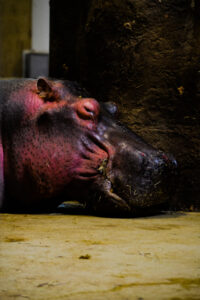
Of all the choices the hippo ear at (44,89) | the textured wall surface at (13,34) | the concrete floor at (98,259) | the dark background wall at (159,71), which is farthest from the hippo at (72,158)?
the textured wall surface at (13,34)

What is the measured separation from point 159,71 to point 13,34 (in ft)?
23.3

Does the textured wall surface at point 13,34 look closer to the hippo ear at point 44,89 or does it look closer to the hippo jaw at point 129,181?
the hippo ear at point 44,89

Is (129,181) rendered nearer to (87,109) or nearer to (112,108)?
(87,109)

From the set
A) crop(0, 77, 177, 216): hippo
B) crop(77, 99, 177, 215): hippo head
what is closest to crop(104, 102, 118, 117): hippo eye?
crop(0, 77, 177, 216): hippo

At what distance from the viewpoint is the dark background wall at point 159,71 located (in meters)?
3.15

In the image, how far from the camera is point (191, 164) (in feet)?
10.4

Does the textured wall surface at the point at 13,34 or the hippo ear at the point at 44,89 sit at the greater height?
the textured wall surface at the point at 13,34

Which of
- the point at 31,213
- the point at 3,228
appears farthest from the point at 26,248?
the point at 31,213

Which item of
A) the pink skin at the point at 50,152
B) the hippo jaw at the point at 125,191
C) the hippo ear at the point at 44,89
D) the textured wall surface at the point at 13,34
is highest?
the textured wall surface at the point at 13,34

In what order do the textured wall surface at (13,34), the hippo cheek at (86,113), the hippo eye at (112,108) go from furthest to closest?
the textured wall surface at (13,34)
the hippo eye at (112,108)
the hippo cheek at (86,113)

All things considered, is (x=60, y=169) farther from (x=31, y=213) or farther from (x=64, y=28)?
(x=64, y=28)

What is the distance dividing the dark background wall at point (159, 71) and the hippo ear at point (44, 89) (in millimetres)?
612

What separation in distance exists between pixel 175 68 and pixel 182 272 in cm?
205

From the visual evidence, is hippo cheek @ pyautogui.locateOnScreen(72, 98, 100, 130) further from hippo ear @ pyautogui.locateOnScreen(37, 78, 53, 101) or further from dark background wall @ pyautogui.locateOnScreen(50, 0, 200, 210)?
dark background wall @ pyautogui.locateOnScreen(50, 0, 200, 210)
